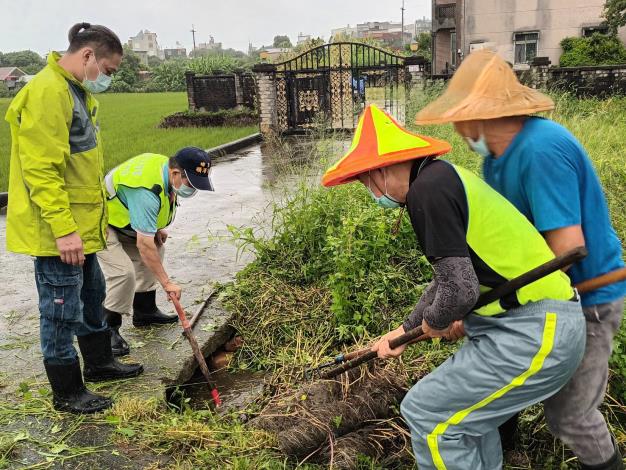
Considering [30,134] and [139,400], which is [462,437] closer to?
[139,400]

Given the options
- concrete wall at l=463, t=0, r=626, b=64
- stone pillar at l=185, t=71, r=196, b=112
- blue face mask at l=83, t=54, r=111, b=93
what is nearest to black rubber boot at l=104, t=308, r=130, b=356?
blue face mask at l=83, t=54, r=111, b=93

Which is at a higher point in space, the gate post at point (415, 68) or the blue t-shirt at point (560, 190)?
the gate post at point (415, 68)

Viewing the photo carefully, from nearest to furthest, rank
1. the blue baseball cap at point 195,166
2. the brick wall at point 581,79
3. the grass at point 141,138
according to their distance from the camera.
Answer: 1. the blue baseball cap at point 195,166
2. the grass at point 141,138
3. the brick wall at point 581,79

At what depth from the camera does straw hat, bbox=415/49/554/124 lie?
1925mm

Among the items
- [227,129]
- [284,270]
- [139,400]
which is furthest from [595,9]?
[139,400]

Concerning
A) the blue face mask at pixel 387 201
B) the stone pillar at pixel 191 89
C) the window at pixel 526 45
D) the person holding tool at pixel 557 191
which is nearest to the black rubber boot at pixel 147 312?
the blue face mask at pixel 387 201

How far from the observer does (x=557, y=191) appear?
1864mm

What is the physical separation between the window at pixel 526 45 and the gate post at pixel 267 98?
1207cm

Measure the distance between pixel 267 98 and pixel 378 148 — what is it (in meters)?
14.6

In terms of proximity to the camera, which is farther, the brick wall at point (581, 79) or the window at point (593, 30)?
the window at point (593, 30)

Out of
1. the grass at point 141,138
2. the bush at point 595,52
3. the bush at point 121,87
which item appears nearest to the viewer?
the grass at point 141,138

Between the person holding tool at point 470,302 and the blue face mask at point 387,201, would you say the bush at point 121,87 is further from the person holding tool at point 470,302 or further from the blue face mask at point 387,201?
the person holding tool at point 470,302

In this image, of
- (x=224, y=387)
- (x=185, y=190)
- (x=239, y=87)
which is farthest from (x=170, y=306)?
(x=239, y=87)

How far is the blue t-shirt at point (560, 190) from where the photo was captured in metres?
1.87
